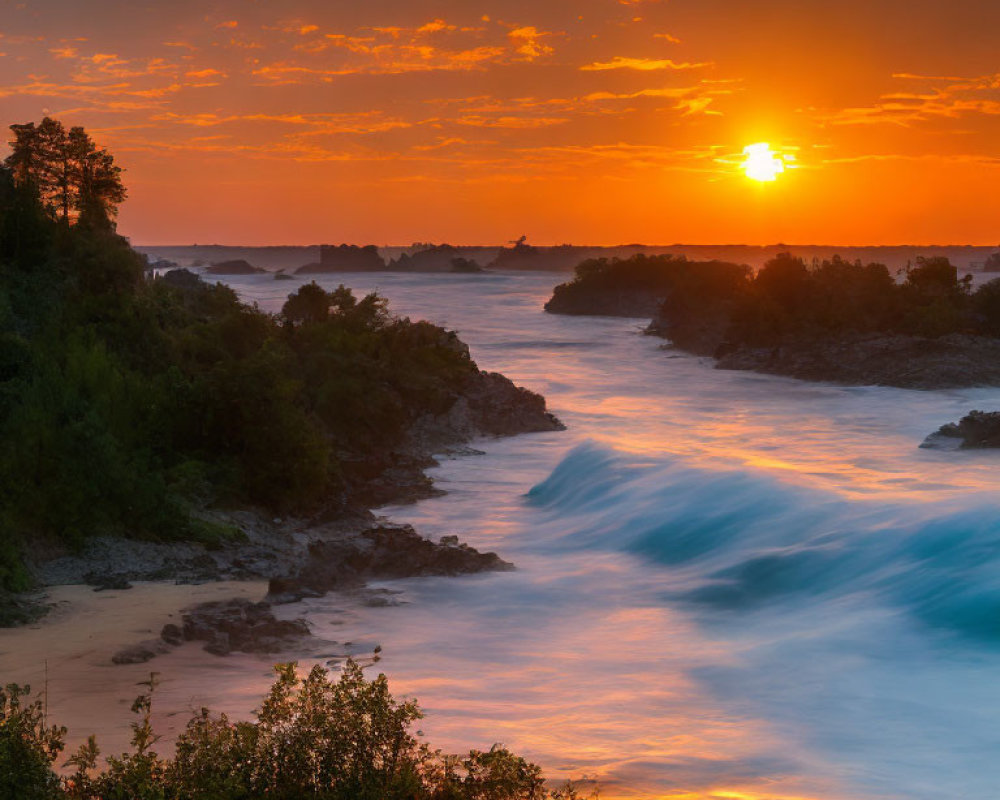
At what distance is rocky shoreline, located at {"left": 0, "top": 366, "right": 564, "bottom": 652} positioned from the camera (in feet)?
47.1

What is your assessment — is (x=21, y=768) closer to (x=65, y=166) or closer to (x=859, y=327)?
(x=65, y=166)

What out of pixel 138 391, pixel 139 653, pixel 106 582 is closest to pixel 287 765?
pixel 139 653

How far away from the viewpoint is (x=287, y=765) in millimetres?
8430

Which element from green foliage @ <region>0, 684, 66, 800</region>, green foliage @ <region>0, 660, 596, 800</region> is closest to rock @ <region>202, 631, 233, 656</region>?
green foliage @ <region>0, 660, 596, 800</region>

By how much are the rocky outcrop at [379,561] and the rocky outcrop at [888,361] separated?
31989 mm

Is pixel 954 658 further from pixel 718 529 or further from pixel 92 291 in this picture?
pixel 92 291

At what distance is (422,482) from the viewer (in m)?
25.3

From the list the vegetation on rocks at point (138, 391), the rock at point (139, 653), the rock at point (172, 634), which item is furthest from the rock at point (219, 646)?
the vegetation on rocks at point (138, 391)

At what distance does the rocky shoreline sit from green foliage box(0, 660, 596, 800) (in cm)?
499

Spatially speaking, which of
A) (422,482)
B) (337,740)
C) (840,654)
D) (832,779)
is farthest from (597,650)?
(422,482)

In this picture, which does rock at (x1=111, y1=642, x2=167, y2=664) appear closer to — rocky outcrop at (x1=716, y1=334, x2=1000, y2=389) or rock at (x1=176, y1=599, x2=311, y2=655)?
rock at (x1=176, y1=599, x2=311, y2=655)

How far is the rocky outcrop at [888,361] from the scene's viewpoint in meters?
46.4

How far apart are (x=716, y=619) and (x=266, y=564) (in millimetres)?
7226

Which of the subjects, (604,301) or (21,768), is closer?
(21,768)
